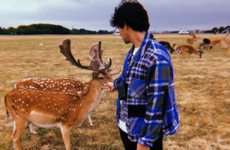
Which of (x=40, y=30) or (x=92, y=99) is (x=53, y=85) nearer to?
(x=92, y=99)

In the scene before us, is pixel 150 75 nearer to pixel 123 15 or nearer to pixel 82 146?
pixel 123 15

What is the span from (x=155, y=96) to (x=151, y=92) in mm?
43

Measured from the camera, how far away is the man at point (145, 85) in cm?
141

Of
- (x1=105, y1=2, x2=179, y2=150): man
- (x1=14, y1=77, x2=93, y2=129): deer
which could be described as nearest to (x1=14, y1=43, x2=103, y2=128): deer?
(x1=14, y1=77, x2=93, y2=129): deer

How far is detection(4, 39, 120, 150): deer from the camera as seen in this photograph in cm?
313

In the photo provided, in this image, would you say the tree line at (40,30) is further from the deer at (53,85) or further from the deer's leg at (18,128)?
the deer's leg at (18,128)

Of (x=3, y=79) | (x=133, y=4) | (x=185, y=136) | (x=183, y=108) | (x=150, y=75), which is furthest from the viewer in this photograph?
(x=3, y=79)

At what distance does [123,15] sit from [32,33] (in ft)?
241

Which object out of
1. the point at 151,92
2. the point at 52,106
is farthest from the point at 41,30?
the point at 151,92

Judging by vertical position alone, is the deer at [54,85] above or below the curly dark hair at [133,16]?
Result: below

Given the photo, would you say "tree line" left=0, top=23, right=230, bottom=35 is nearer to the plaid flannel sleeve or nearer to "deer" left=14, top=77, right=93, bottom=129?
"deer" left=14, top=77, right=93, bottom=129

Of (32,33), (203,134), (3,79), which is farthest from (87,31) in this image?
(203,134)

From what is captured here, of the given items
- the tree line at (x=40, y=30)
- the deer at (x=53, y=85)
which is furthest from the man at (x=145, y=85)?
the tree line at (x=40, y=30)

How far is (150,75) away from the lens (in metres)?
1.41
